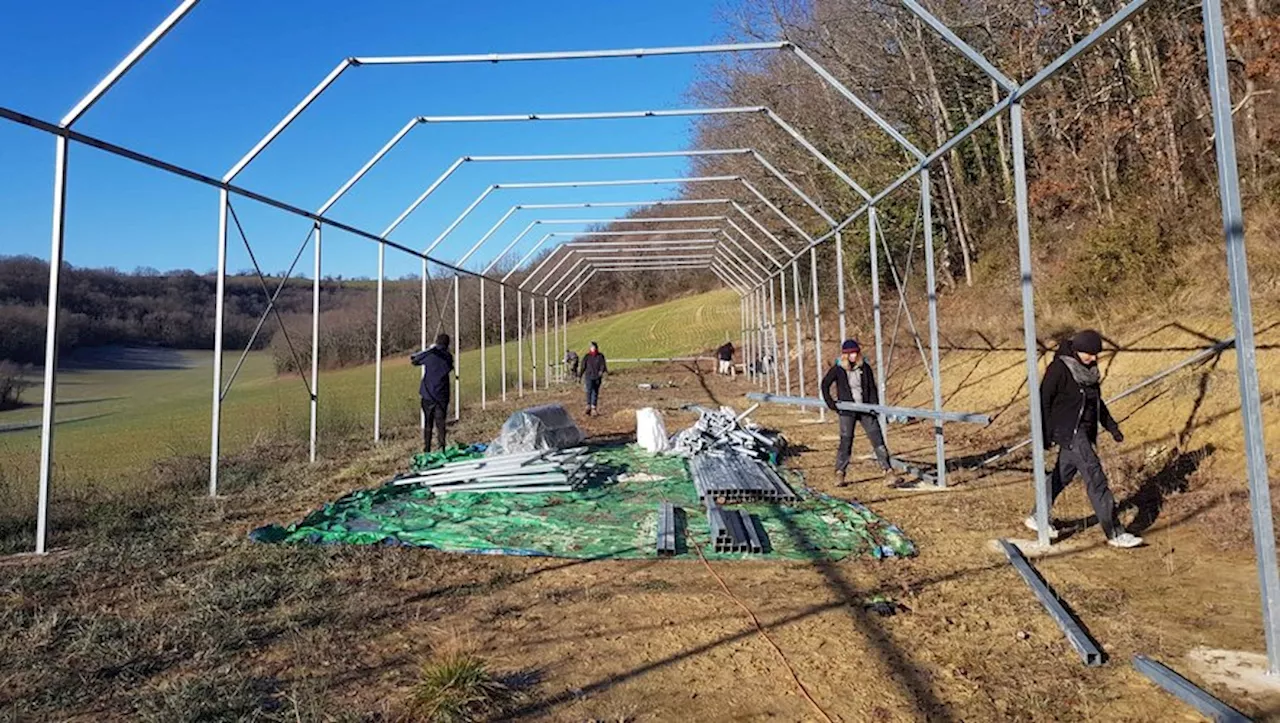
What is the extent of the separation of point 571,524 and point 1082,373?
14.4 ft

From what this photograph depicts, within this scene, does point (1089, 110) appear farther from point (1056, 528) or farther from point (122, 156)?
point (122, 156)

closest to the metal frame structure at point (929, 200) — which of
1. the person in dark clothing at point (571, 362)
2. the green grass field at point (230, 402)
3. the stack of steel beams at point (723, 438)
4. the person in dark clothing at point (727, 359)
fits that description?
the stack of steel beams at point (723, 438)

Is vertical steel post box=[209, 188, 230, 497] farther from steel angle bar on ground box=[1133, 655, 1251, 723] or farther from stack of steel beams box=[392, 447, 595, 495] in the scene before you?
steel angle bar on ground box=[1133, 655, 1251, 723]

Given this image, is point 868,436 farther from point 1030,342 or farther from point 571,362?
point 571,362

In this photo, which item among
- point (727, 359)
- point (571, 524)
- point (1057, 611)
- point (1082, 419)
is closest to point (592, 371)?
point (571, 524)

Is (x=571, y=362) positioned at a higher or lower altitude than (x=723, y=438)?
higher

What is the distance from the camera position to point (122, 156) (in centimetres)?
625

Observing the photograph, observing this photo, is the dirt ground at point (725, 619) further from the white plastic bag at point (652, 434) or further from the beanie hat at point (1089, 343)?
the white plastic bag at point (652, 434)

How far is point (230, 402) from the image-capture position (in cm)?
3141

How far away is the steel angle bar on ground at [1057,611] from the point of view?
3620 millimetres

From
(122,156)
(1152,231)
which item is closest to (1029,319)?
(1152,231)

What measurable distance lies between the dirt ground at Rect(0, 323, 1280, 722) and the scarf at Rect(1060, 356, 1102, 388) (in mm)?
1232

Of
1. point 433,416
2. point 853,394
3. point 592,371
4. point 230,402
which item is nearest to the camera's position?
point 853,394

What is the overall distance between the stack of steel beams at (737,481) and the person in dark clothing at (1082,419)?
2586 millimetres
